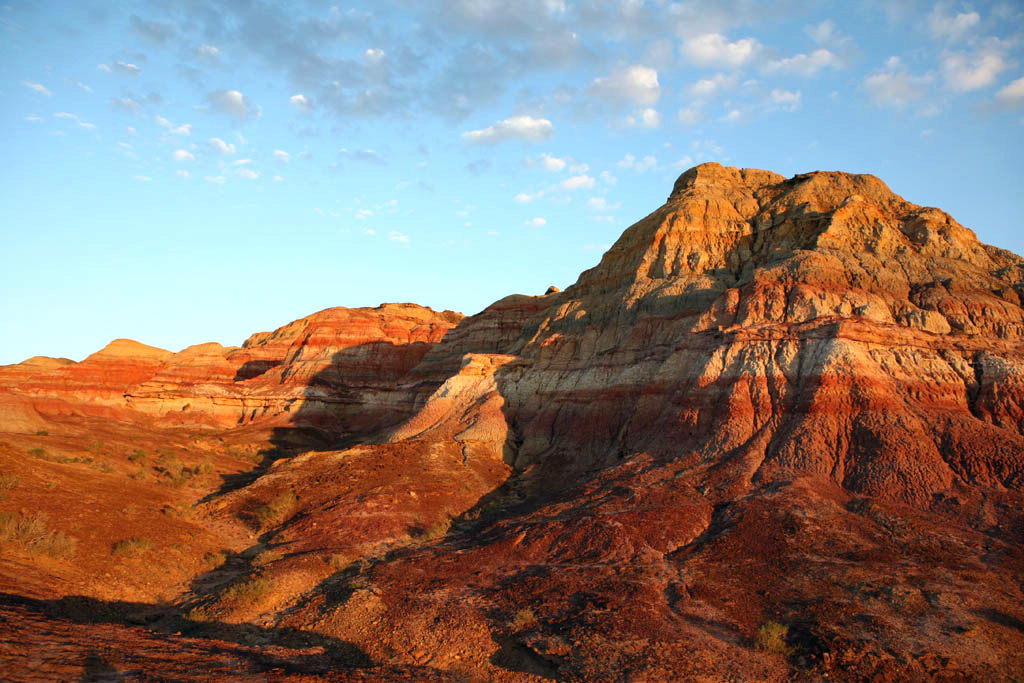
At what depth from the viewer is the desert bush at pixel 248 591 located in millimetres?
18531

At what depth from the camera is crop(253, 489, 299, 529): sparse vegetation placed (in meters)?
27.1

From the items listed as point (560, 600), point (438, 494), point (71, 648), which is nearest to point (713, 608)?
point (560, 600)

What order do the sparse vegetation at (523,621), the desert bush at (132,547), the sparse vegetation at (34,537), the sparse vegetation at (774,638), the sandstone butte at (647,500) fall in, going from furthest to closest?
the desert bush at (132,547) < the sparse vegetation at (34,537) < the sparse vegetation at (523,621) < the sandstone butte at (647,500) < the sparse vegetation at (774,638)

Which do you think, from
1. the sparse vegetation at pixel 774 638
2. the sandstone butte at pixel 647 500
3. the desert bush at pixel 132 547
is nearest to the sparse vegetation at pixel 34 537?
the sandstone butte at pixel 647 500

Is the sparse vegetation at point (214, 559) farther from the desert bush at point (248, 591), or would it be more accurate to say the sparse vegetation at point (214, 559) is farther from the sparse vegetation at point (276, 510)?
the desert bush at point (248, 591)

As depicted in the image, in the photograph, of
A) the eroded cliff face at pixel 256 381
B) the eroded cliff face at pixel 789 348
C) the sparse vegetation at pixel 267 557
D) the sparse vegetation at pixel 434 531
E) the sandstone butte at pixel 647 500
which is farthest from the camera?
the eroded cliff face at pixel 256 381

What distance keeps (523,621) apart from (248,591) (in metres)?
8.62

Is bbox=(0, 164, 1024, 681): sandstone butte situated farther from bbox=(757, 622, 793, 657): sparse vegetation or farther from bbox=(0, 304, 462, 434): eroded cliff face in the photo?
bbox=(0, 304, 462, 434): eroded cliff face

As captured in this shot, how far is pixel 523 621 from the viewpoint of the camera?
1623cm

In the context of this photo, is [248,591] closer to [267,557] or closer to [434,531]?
[267,557]

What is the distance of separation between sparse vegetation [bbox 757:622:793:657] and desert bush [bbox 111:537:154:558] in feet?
63.7

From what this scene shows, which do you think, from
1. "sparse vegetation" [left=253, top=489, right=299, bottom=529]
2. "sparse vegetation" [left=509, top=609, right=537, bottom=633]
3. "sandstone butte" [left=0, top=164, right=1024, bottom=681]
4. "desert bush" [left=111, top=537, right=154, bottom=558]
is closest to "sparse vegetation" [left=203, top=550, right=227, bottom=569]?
"sandstone butte" [left=0, top=164, right=1024, bottom=681]

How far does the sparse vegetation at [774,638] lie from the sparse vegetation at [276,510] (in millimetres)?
20552

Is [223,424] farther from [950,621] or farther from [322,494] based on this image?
[950,621]
